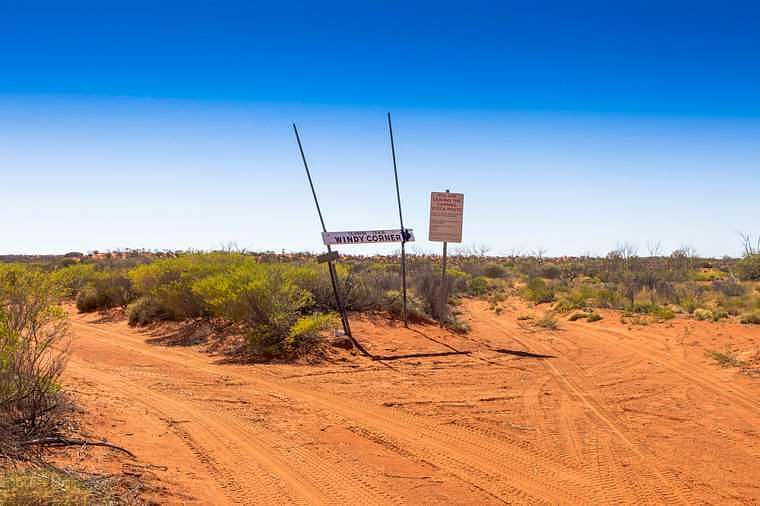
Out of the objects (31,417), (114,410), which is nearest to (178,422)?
(114,410)

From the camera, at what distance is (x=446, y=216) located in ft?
49.0

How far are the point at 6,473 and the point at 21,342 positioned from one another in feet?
6.43

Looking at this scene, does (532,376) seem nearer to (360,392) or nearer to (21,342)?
(360,392)

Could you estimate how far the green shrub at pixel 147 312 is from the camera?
1742cm

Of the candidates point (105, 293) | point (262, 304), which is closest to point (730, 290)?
point (262, 304)

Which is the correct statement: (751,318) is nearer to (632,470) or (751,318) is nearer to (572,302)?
(572,302)

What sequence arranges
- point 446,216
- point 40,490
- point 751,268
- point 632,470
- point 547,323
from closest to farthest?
1. point 40,490
2. point 632,470
3. point 446,216
4. point 547,323
5. point 751,268

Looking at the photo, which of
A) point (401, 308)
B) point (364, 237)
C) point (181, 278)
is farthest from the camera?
point (181, 278)

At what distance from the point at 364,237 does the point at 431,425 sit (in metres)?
6.48

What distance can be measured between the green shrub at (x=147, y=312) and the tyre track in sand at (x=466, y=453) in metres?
8.72

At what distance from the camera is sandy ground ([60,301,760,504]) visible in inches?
233

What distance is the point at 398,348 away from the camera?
1324 centimetres

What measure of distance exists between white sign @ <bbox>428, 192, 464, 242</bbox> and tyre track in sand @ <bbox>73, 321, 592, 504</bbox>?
21.0ft

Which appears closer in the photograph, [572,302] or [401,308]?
[401,308]
